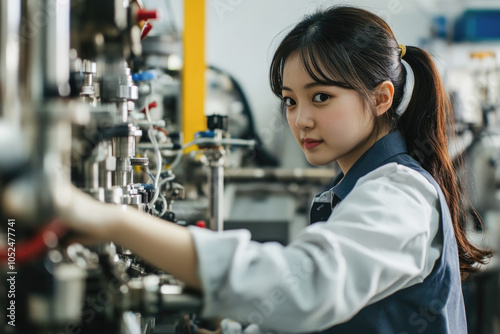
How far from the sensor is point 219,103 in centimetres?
443

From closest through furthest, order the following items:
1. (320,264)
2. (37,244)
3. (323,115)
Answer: (37,244) → (320,264) → (323,115)

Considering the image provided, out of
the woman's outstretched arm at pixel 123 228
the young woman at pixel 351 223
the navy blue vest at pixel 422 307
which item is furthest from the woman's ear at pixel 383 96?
the woman's outstretched arm at pixel 123 228

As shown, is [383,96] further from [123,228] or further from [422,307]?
[123,228]

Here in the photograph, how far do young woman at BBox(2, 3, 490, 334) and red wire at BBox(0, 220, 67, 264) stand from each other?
1 centimetres

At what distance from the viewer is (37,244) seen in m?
0.43

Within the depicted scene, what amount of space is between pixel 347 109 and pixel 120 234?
1.77ft

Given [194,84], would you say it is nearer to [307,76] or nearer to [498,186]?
[307,76]

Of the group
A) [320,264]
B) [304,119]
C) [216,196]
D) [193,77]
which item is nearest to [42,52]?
[320,264]

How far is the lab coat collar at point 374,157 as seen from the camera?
905mm

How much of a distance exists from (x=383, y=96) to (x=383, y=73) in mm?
47

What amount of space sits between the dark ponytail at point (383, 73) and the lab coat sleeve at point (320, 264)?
314mm

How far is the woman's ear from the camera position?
3.10 feet

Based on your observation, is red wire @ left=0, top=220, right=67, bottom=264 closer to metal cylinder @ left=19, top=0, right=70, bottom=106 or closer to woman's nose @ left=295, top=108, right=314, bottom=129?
metal cylinder @ left=19, top=0, right=70, bottom=106

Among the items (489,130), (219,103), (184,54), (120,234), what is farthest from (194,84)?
(120,234)
